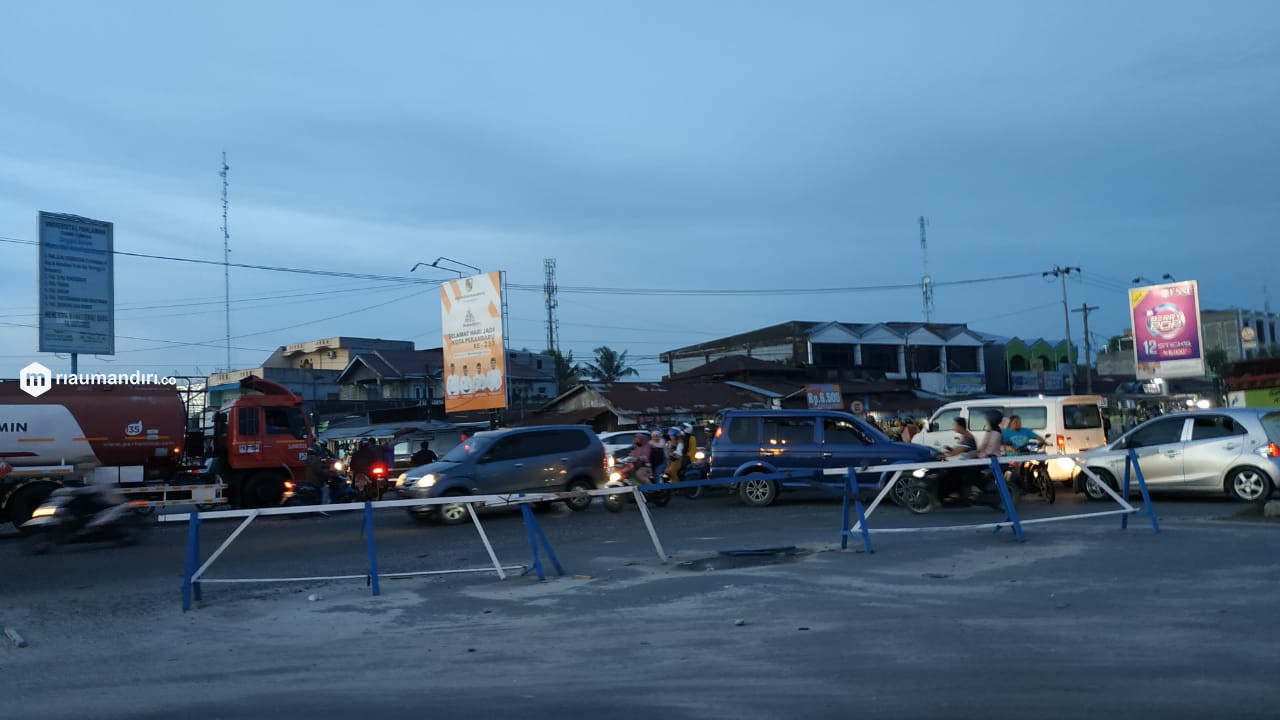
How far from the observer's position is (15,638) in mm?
7844

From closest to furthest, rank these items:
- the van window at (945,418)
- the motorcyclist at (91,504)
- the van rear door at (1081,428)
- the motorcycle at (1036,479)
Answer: the motorcyclist at (91,504) < the motorcycle at (1036,479) < the van rear door at (1081,428) < the van window at (945,418)

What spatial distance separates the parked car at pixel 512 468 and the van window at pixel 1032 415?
26.2 feet

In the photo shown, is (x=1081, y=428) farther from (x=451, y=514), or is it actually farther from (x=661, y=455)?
(x=451, y=514)

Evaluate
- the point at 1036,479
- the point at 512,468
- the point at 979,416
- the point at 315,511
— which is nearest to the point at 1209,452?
the point at 1036,479

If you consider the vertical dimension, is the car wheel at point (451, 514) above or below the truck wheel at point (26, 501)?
below

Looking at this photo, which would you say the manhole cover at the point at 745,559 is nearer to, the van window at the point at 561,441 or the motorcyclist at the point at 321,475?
the van window at the point at 561,441

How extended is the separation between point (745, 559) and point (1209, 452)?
9.03 m

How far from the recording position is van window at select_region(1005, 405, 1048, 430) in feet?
63.8

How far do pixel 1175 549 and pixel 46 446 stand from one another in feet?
66.4

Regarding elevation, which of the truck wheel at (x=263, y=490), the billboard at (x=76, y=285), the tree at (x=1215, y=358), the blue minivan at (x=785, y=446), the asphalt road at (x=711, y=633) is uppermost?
the billboard at (x=76, y=285)

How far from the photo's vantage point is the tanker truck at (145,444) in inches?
789

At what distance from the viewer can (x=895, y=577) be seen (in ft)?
30.3

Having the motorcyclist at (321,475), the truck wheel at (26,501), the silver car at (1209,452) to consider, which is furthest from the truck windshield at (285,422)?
the silver car at (1209,452)

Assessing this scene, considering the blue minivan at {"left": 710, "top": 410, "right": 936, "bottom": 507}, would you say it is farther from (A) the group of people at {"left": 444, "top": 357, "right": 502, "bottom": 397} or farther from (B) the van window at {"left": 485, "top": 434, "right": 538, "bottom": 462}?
(A) the group of people at {"left": 444, "top": 357, "right": 502, "bottom": 397}
